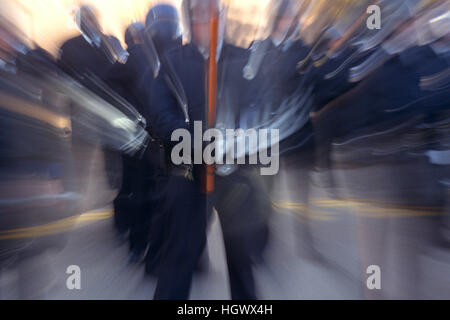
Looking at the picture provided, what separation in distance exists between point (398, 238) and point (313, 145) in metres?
0.53

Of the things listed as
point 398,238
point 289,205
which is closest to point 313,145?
point 289,205

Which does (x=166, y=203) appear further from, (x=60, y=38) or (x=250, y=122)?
(x=60, y=38)

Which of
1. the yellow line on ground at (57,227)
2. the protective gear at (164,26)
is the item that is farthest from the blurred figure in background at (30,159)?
the protective gear at (164,26)

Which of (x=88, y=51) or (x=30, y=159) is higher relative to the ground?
(x=88, y=51)

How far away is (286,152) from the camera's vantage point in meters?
0.82

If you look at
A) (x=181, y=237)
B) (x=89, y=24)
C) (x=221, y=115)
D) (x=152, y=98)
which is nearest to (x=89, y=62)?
(x=89, y=24)

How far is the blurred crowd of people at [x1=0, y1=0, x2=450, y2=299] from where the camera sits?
0.77 meters

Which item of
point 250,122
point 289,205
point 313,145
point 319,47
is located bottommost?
point 289,205

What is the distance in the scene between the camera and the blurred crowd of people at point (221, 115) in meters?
0.77

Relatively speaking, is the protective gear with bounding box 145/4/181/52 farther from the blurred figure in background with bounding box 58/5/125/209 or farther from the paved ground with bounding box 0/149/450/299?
the paved ground with bounding box 0/149/450/299

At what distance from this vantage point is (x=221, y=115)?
0.85m

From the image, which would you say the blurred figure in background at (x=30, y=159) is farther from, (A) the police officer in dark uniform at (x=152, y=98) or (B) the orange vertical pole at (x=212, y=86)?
(B) the orange vertical pole at (x=212, y=86)

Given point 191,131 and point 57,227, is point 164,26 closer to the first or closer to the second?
point 191,131

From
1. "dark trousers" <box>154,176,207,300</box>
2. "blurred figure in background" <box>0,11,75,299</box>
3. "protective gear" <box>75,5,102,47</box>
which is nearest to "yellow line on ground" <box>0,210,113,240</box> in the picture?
"blurred figure in background" <box>0,11,75,299</box>
